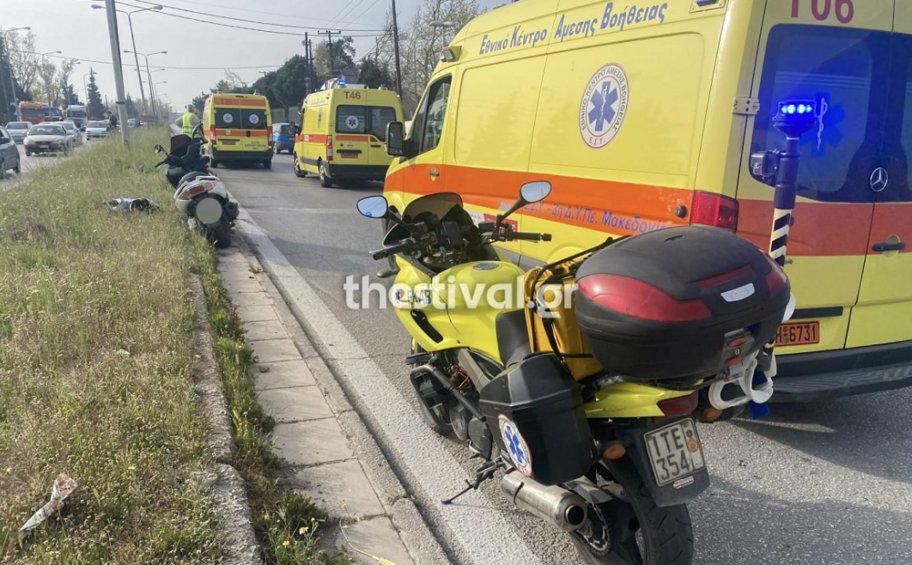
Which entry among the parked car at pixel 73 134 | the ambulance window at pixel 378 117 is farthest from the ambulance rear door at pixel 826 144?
the parked car at pixel 73 134

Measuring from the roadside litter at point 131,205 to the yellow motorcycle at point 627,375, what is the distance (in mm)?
7697

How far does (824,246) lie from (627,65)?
148 cm

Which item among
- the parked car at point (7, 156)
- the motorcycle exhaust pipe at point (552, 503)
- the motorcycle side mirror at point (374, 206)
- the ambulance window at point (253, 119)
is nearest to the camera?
the motorcycle exhaust pipe at point (552, 503)

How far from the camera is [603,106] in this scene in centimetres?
384

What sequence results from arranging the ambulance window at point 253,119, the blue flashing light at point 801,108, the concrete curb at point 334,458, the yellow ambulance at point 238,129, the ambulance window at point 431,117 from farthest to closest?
the ambulance window at point 253,119 < the yellow ambulance at point 238,129 < the ambulance window at point 431,117 < the blue flashing light at point 801,108 < the concrete curb at point 334,458

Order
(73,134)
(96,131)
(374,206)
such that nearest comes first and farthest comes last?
1. (374,206)
2. (73,134)
3. (96,131)

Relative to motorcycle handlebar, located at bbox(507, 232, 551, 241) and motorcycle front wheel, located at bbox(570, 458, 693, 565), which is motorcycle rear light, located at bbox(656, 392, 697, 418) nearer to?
motorcycle front wheel, located at bbox(570, 458, 693, 565)

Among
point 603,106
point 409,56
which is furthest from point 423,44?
point 603,106

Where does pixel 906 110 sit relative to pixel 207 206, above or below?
above

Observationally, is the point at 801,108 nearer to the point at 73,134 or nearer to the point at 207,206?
the point at 207,206

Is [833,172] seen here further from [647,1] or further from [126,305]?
[126,305]

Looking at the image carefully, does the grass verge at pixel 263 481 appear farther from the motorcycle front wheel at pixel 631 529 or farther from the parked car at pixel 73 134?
the parked car at pixel 73 134

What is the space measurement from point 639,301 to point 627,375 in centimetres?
27

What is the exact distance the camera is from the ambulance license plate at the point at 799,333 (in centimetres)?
319
